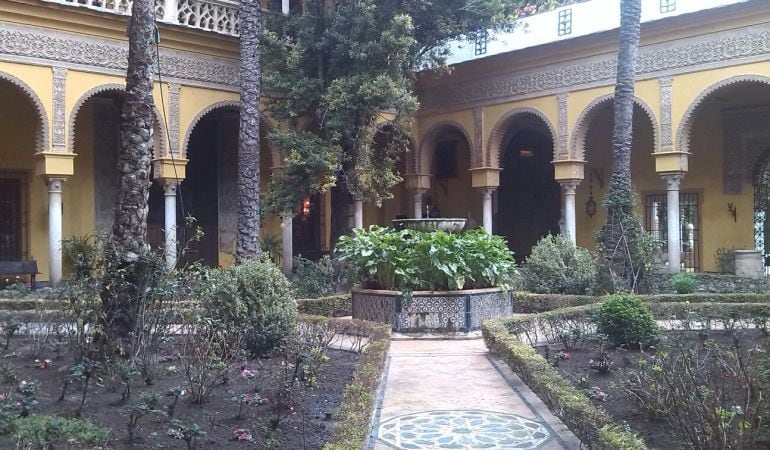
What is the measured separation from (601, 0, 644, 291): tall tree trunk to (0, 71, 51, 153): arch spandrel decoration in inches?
431

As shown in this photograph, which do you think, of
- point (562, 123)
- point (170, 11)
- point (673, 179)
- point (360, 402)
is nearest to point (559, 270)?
point (673, 179)

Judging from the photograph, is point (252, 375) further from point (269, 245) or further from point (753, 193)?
point (753, 193)

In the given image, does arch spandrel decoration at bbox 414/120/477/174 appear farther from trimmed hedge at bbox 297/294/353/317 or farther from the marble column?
trimmed hedge at bbox 297/294/353/317

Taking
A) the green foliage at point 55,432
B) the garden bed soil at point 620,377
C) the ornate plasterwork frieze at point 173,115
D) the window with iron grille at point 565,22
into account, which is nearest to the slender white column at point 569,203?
the window with iron grille at point 565,22

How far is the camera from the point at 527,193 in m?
23.8

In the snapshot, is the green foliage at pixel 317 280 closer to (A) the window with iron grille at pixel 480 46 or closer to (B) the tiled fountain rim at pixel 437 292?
(B) the tiled fountain rim at pixel 437 292

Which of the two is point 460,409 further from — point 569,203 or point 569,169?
point 569,203

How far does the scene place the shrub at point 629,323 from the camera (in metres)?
8.48

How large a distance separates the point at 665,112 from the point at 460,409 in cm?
1248

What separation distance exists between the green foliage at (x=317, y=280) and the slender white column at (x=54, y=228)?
190 inches

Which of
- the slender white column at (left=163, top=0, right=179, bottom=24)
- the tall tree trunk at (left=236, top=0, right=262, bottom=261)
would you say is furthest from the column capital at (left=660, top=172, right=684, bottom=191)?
the slender white column at (left=163, top=0, right=179, bottom=24)

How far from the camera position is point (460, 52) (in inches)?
810

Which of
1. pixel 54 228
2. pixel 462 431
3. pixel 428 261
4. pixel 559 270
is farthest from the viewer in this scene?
pixel 54 228

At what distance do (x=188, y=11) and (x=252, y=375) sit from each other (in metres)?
12.4
